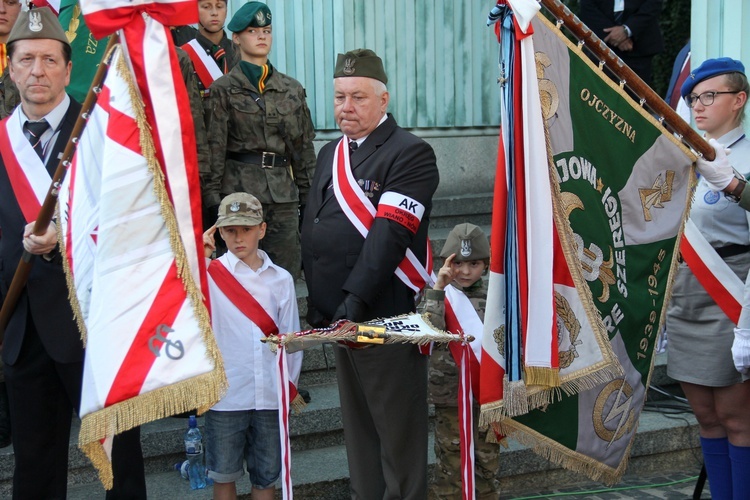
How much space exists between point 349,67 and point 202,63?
1.95 meters

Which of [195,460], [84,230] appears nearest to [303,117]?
[195,460]

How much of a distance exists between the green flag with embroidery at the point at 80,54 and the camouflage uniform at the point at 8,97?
1.18 ft

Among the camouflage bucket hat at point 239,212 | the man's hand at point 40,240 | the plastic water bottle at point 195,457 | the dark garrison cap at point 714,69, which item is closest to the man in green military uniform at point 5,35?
the camouflage bucket hat at point 239,212

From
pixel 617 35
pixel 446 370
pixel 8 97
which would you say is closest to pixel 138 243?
pixel 446 370

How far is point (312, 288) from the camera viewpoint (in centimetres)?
455

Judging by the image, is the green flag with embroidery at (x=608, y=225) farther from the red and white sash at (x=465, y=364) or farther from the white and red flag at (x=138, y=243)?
the white and red flag at (x=138, y=243)

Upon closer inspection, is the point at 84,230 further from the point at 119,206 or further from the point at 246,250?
the point at 246,250

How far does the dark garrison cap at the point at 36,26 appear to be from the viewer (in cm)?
406

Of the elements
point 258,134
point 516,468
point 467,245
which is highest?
point 258,134

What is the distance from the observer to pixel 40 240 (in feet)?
12.6

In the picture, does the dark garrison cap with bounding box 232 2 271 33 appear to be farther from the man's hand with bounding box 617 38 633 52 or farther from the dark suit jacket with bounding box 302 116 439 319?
the man's hand with bounding box 617 38 633 52

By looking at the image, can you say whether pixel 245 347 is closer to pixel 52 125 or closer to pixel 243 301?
pixel 243 301

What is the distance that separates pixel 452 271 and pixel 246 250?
94 cm

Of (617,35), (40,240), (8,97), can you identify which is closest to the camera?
(40,240)
